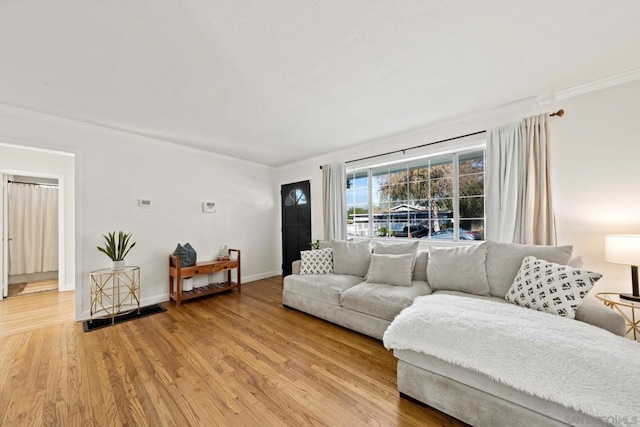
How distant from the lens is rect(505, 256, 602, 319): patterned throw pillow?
1710 millimetres

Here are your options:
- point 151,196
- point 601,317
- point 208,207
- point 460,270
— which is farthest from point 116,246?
point 601,317

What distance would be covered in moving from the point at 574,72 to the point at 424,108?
1217 mm

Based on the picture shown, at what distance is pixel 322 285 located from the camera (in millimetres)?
2900

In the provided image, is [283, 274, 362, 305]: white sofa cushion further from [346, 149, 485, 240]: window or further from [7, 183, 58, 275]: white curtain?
[7, 183, 58, 275]: white curtain

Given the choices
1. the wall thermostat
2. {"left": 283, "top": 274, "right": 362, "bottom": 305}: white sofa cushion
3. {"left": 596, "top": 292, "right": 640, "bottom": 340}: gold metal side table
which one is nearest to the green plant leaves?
the wall thermostat

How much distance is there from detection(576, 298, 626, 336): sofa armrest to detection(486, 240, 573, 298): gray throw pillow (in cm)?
47

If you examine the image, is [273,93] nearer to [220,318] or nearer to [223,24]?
[223,24]

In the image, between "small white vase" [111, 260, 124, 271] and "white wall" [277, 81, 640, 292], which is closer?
"white wall" [277, 81, 640, 292]

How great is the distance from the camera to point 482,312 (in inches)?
63.2

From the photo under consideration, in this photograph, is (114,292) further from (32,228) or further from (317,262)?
(32,228)

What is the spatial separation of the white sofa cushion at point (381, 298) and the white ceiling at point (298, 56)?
79.0 inches

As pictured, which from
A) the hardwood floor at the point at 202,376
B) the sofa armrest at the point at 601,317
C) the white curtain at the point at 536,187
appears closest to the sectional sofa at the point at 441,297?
the sofa armrest at the point at 601,317

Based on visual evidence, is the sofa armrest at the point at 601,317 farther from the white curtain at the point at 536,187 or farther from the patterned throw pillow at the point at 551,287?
the white curtain at the point at 536,187

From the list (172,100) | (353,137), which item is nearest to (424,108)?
(353,137)
